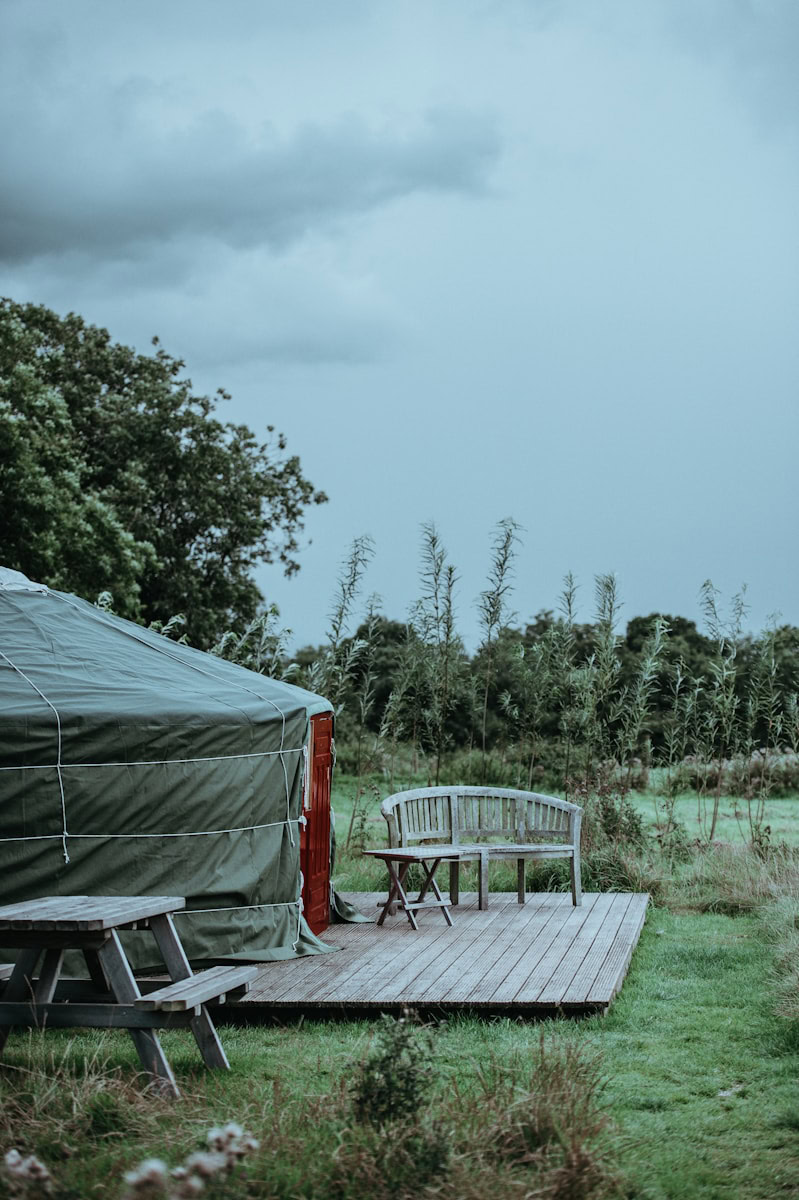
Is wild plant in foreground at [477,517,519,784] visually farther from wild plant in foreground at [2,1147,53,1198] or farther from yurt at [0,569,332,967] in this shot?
wild plant in foreground at [2,1147,53,1198]

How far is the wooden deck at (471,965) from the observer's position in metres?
4.86

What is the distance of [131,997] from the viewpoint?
12.6 feet

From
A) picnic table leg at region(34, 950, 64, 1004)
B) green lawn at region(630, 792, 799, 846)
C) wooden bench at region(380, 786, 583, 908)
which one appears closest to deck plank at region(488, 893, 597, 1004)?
wooden bench at region(380, 786, 583, 908)

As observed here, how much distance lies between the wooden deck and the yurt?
1.17 feet

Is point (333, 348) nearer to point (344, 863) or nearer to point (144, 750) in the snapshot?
point (344, 863)

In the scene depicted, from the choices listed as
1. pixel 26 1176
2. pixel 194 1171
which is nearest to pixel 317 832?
pixel 26 1176


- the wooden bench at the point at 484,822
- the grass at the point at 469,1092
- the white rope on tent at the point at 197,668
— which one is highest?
the white rope on tent at the point at 197,668

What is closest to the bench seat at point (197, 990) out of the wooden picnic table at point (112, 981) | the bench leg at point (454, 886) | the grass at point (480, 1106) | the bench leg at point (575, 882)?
the wooden picnic table at point (112, 981)

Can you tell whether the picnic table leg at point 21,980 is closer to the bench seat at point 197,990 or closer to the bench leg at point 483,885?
the bench seat at point 197,990

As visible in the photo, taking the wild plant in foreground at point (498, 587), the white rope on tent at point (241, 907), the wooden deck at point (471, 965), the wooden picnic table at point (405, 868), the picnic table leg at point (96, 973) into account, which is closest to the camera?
the picnic table leg at point (96, 973)

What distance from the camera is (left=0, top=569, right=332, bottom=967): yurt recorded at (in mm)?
5113

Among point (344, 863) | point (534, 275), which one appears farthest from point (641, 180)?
point (344, 863)

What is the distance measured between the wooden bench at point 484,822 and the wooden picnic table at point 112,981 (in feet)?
8.35

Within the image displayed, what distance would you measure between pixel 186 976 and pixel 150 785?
128 centimetres
